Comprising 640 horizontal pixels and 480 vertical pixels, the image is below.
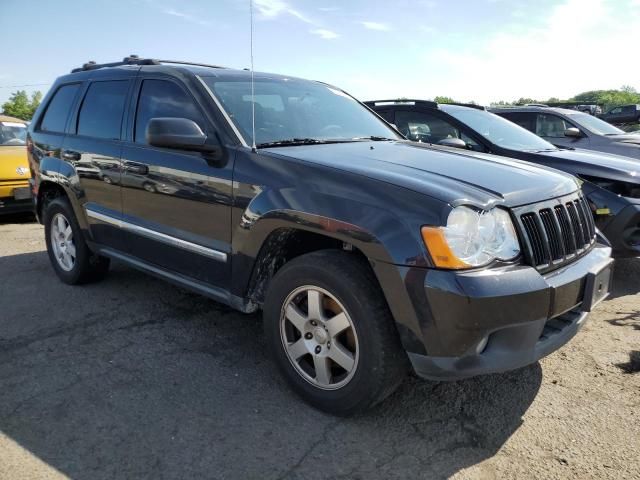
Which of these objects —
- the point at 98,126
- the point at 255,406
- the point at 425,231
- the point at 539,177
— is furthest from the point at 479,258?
the point at 98,126

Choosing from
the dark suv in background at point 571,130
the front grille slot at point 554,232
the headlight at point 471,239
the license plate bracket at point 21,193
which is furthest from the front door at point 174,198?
the dark suv in background at point 571,130

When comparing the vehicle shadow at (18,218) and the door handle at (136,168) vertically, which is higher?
the door handle at (136,168)

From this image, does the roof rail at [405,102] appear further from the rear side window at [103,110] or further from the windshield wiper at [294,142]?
the rear side window at [103,110]

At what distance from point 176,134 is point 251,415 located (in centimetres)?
159

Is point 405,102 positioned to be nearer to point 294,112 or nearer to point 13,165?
point 294,112

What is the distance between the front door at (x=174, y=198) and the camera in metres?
3.16

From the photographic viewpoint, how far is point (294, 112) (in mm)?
3656

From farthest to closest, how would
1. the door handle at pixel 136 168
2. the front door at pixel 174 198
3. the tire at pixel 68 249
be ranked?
1. the tire at pixel 68 249
2. the door handle at pixel 136 168
3. the front door at pixel 174 198

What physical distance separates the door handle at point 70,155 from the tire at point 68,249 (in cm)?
40

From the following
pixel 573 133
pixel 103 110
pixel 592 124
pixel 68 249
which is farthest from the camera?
pixel 592 124

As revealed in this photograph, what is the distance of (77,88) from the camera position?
15.1 feet

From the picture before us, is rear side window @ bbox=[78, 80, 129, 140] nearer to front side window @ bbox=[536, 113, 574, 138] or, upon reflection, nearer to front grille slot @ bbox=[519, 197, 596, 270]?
front grille slot @ bbox=[519, 197, 596, 270]

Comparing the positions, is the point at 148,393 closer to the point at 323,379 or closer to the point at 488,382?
the point at 323,379

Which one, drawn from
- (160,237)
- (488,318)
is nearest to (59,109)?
(160,237)
